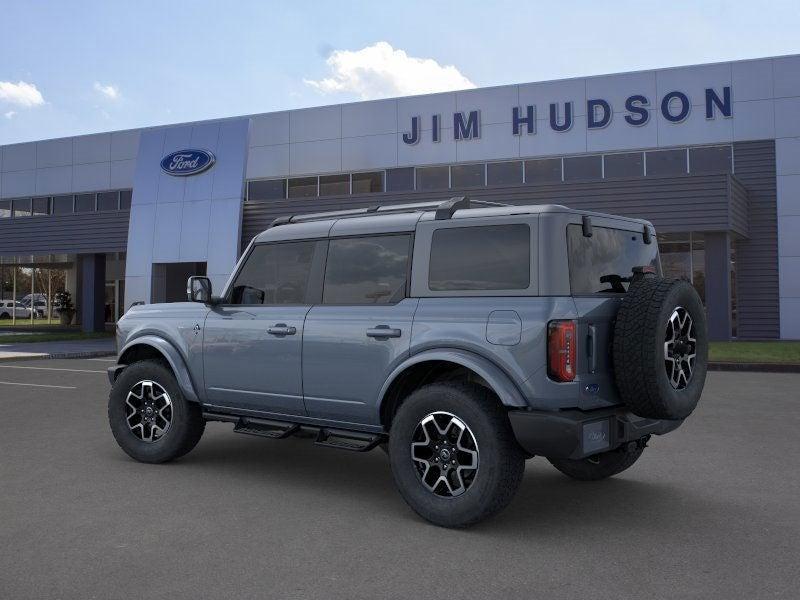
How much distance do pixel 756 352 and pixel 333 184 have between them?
15.3 meters

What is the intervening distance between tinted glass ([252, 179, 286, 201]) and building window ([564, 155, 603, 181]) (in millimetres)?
10277

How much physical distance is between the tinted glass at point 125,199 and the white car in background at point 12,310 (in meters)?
15.9

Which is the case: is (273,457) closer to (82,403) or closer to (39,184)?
(82,403)

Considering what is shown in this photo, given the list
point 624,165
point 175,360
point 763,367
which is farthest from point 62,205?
point 175,360

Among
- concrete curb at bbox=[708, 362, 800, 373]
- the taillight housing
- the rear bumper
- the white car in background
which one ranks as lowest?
concrete curb at bbox=[708, 362, 800, 373]

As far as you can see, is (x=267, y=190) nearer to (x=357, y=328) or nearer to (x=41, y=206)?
(x=41, y=206)

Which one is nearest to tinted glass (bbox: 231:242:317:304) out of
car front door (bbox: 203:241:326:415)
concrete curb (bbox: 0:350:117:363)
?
car front door (bbox: 203:241:326:415)

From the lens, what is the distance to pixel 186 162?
83.4 ft

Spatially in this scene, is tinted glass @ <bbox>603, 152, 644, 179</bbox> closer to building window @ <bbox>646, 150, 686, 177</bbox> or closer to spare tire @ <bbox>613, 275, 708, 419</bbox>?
building window @ <bbox>646, 150, 686, 177</bbox>

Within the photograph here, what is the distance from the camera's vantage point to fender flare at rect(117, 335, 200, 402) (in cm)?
634

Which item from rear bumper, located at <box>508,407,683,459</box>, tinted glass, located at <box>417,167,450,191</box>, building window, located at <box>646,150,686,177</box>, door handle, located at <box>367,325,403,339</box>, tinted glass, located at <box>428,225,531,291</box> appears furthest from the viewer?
tinted glass, located at <box>417,167,450,191</box>

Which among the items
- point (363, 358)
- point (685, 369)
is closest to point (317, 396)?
point (363, 358)

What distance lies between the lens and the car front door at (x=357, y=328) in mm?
5134

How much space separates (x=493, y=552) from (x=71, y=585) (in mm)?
2256
